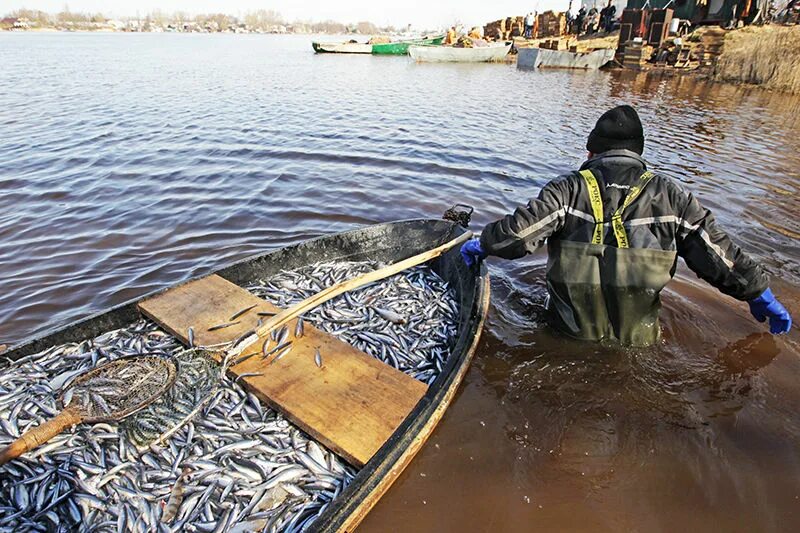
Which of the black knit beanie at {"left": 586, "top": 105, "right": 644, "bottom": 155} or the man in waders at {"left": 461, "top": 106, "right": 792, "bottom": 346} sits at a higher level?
the black knit beanie at {"left": 586, "top": 105, "right": 644, "bottom": 155}

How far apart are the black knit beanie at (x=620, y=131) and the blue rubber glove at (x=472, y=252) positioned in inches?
68.7

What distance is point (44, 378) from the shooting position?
13.6 ft

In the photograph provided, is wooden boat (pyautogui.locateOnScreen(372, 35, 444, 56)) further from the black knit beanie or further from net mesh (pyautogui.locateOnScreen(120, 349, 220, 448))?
net mesh (pyautogui.locateOnScreen(120, 349, 220, 448))

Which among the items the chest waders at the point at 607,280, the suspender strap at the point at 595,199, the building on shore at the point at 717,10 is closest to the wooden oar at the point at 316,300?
the chest waders at the point at 607,280

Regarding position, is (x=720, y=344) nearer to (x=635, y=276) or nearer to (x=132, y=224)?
(x=635, y=276)

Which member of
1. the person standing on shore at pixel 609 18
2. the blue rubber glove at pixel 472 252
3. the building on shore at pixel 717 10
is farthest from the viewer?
the person standing on shore at pixel 609 18

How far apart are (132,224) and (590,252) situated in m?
8.65

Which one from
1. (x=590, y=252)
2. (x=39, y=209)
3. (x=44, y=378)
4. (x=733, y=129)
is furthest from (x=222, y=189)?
(x=733, y=129)

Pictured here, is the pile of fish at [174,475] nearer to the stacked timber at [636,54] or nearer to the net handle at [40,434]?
the net handle at [40,434]

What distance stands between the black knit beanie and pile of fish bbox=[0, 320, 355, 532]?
12.3 ft

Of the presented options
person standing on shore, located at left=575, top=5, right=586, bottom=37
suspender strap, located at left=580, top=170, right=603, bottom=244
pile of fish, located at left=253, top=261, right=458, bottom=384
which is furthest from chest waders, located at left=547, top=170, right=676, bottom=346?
person standing on shore, located at left=575, top=5, right=586, bottom=37

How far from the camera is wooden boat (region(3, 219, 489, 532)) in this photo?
299cm

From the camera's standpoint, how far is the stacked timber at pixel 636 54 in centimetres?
3503

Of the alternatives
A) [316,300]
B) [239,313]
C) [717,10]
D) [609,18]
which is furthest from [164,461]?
[609,18]
